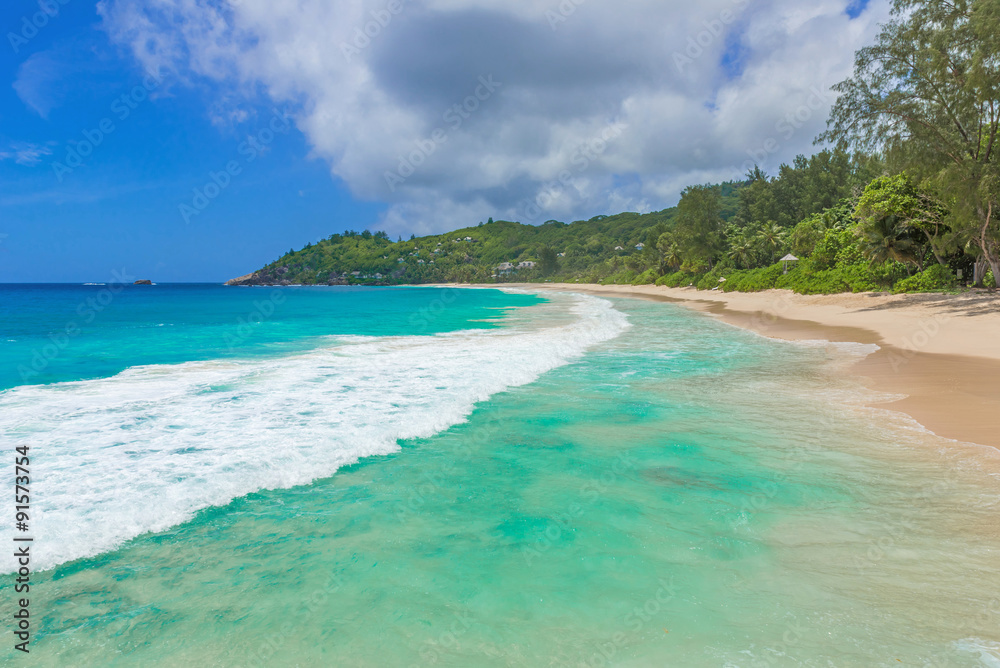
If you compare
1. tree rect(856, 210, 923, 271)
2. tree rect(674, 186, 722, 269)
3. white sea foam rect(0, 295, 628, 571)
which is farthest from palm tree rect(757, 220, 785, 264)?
white sea foam rect(0, 295, 628, 571)

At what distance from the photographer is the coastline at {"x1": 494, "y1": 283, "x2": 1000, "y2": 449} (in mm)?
8273

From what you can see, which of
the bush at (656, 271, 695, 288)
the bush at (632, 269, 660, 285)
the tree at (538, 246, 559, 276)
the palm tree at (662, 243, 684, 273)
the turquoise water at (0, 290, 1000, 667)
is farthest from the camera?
the tree at (538, 246, 559, 276)

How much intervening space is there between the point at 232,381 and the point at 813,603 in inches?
491

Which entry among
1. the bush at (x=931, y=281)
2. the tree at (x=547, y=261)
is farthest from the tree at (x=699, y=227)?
the tree at (x=547, y=261)

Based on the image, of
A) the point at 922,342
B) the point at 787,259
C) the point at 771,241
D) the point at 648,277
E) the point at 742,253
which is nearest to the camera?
the point at 922,342

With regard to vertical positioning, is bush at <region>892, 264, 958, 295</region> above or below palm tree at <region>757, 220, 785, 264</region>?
below

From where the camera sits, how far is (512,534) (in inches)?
189

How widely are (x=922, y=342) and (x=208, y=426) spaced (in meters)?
19.5

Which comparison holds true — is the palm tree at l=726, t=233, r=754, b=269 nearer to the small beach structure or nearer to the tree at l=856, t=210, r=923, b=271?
the small beach structure

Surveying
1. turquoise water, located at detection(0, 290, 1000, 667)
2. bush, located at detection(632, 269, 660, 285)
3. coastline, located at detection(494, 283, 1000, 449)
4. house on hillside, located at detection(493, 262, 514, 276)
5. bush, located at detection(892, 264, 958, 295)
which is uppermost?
house on hillside, located at detection(493, 262, 514, 276)

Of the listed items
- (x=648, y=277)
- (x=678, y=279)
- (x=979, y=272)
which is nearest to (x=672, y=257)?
(x=678, y=279)

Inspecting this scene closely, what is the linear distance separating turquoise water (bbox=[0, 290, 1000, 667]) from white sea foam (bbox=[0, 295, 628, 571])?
0.05m

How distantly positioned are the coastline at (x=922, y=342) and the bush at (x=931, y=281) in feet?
4.26

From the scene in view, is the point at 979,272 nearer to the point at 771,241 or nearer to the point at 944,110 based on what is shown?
the point at 944,110
